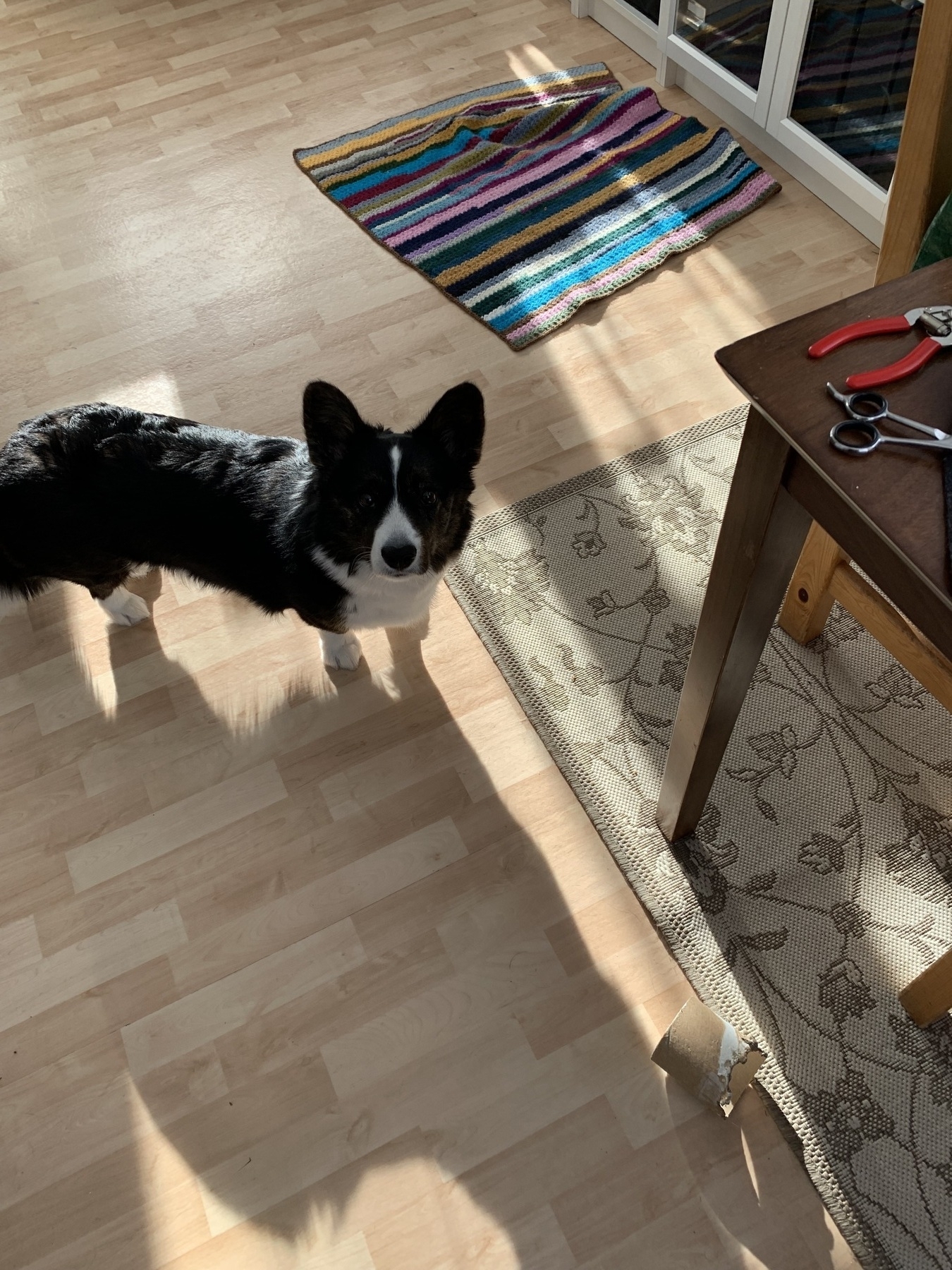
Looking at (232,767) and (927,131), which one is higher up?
(927,131)

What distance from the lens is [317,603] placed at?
1552mm

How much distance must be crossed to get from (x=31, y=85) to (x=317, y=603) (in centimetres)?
263

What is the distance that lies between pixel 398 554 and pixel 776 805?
0.77 metres

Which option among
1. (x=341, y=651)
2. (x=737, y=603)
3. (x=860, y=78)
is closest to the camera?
(x=737, y=603)

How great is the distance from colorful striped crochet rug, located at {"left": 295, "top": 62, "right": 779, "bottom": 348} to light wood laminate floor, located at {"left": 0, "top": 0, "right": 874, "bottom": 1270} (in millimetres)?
85

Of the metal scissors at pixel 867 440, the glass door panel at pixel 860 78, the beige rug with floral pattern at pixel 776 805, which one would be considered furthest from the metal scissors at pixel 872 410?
the glass door panel at pixel 860 78

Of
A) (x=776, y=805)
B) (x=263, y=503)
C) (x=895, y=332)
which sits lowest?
(x=776, y=805)

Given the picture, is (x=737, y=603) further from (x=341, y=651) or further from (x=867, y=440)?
(x=341, y=651)

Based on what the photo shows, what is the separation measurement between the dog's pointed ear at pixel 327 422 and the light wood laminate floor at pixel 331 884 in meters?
0.52

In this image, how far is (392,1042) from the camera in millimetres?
1410

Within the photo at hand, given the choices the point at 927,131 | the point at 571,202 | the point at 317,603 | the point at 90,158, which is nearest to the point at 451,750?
the point at 317,603

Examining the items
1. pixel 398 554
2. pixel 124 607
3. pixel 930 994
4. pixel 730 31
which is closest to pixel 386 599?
pixel 398 554

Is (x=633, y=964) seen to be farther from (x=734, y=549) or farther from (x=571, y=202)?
(x=571, y=202)

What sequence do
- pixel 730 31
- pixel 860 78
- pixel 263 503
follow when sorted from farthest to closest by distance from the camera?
1. pixel 730 31
2. pixel 860 78
3. pixel 263 503
